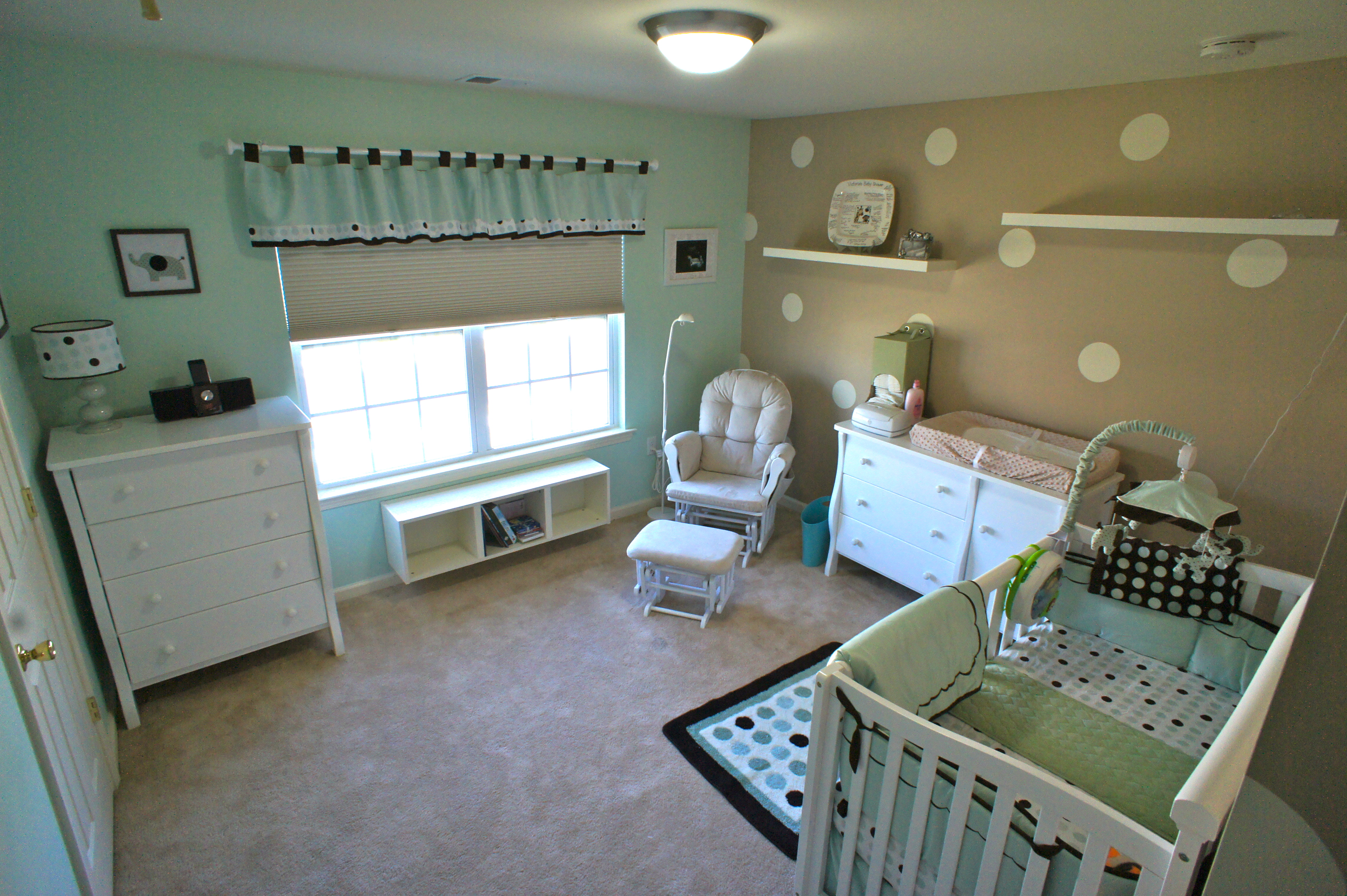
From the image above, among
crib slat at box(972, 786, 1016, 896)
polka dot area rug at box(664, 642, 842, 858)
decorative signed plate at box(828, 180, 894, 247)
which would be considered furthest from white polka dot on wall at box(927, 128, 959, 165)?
crib slat at box(972, 786, 1016, 896)

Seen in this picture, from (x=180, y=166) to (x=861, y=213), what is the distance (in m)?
2.95

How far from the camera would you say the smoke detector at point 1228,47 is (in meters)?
1.87

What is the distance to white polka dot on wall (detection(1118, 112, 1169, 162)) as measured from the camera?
2.55 m

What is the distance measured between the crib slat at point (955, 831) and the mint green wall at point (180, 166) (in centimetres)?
280

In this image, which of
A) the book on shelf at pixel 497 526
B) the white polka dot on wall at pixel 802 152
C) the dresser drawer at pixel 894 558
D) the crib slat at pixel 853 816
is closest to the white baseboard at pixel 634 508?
the book on shelf at pixel 497 526

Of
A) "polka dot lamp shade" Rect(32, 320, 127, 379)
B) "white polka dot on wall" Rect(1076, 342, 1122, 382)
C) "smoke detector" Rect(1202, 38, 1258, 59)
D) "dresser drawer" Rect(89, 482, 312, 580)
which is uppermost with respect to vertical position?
"smoke detector" Rect(1202, 38, 1258, 59)

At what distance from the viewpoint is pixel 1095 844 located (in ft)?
4.09

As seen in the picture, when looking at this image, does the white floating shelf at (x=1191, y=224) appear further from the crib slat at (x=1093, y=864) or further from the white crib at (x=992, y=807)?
the crib slat at (x=1093, y=864)

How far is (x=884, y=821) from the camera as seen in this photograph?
1582 mm

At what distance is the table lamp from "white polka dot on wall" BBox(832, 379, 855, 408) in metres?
3.26

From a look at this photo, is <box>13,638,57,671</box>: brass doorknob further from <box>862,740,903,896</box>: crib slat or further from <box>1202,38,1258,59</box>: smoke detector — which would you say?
<box>1202,38,1258,59</box>: smoke detector

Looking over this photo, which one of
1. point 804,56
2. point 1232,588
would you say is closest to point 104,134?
point 804,56

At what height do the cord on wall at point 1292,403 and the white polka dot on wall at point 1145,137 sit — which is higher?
the white polka dot on wall at point 1145,137

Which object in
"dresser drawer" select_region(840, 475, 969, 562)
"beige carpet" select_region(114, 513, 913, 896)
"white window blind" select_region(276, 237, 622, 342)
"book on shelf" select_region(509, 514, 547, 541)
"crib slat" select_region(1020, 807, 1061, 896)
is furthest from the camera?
"book on shelf" select_region(509, 514, 547, 541)
